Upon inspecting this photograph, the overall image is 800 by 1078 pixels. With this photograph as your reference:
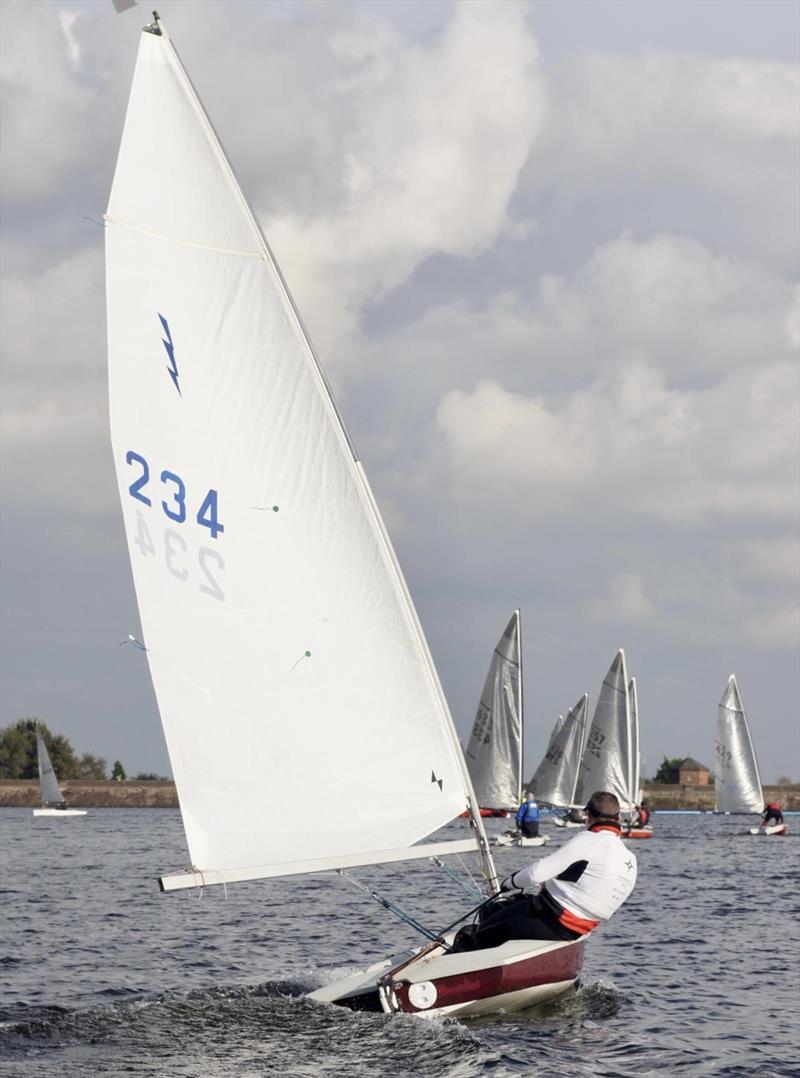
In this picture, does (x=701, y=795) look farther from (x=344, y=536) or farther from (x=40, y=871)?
(x=344, y=536)

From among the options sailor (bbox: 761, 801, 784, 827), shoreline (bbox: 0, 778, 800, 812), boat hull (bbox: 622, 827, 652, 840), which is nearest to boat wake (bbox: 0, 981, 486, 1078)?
boat hull (bbox: 622, 827, 652, 840)

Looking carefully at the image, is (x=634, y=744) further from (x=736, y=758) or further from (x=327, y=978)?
(x=327, y=978)

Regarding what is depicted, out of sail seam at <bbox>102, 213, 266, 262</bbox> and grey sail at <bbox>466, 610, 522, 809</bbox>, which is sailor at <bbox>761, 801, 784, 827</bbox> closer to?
grey sail at <bbox>466, 610, 522, 809</bbox>

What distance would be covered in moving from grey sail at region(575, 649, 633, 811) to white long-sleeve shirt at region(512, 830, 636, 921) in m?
50.3

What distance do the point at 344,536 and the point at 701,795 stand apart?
10051cm

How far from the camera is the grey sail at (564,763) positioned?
6569 cm

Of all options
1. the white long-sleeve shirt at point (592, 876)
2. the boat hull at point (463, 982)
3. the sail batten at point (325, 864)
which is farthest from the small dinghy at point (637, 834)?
the sail batten at point (325, 864)

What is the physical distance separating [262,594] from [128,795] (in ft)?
331

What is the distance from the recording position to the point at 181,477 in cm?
1212

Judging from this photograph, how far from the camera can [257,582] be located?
1224 centimetres

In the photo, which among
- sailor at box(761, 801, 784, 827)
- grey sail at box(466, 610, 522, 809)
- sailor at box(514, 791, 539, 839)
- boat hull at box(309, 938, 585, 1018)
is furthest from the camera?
sailor at box(761, 801, 784, 827)

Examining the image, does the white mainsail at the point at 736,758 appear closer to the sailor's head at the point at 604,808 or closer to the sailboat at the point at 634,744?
the sailboat at the point at 634,744

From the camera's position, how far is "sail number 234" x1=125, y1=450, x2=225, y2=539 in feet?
39.7

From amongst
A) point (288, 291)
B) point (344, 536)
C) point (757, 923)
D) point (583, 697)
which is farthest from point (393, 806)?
point (583, 697)
